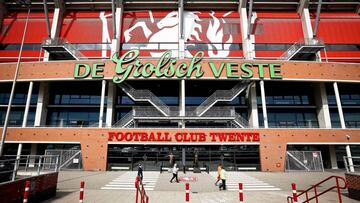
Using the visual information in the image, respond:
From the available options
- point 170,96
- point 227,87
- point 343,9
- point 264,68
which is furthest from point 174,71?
point 343,9

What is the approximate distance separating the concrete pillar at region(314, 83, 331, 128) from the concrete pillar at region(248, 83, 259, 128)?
949 centimetres

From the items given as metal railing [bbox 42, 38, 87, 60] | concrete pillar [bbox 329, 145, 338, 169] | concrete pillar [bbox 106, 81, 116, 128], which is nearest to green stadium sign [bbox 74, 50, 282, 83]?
concrete pillar [bbox 106, 81, 116, 128]

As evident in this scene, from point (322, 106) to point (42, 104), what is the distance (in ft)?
127

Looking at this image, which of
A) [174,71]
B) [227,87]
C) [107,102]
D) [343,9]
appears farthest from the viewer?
[343,9]

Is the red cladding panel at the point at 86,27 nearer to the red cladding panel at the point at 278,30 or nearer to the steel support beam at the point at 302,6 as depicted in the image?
the red cladding panel at the point at 278,30

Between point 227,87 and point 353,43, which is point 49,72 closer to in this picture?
point 227,87

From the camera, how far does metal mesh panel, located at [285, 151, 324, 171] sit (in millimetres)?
25609

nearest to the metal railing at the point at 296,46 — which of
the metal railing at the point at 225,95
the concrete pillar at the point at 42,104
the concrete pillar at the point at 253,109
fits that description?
the concrete pillar at the point at 253,109

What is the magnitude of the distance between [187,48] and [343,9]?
2626 cm

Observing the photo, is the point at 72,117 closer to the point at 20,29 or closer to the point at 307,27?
the point at 20,29

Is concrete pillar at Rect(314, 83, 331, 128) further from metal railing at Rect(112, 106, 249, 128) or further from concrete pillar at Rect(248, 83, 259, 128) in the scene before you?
metal railing at Rect(112, 106, 249, 128)

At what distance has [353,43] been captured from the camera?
33.4m

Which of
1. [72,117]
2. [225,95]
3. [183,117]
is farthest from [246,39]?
[72,117]

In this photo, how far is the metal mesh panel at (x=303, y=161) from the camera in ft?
84.0
